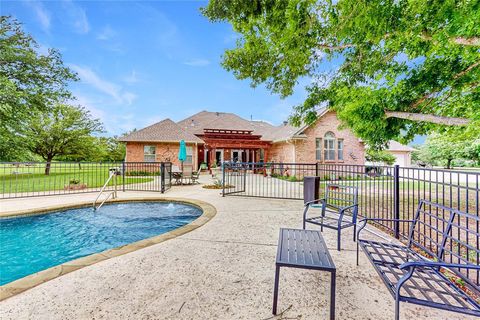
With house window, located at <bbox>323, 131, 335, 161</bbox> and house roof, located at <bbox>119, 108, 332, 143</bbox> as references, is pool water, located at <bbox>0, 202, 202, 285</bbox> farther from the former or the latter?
house window, located at <bbox>323, 131, 335, 161</bbox>

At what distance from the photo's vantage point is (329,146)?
60.2 ft

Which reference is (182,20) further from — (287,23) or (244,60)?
(287,23)

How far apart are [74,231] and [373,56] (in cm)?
1133

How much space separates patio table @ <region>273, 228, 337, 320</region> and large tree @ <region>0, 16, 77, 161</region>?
19786 millimetres

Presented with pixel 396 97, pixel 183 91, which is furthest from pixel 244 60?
pixel 183 91

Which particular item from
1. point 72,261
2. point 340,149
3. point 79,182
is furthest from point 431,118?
point 79,182

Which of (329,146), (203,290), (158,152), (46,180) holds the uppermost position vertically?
(329,146)

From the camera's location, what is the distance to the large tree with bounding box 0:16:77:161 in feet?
48.6

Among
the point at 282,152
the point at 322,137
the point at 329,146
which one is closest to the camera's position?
the point at 322,137

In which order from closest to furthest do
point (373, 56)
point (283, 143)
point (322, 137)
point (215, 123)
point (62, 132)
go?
point (373, 56)
point (322, 137)
point (283, 143)
point (62, 132)
point (215, 123)

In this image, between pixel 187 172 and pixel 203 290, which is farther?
pixel 187 172

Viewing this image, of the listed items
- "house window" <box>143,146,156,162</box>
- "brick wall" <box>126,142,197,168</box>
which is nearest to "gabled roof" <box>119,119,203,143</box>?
"brick wall" <box>126,142,197,168</box>

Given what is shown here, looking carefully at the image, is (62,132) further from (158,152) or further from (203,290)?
(203,290)

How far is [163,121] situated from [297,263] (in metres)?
22.1
